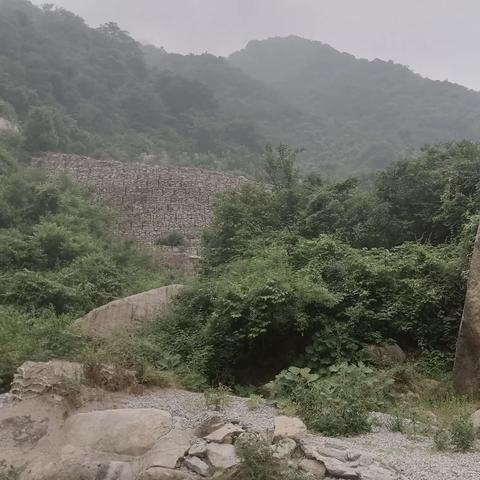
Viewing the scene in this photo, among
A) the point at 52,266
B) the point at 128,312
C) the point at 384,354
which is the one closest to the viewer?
the point at 384,354

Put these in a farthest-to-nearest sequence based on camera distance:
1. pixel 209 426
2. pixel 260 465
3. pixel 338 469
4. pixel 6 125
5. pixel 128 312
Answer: pixel 6 125, pixel 128 312, pixel 209 426, pixel 338 469, pixel 260 465

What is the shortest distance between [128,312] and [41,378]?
4.14 meters

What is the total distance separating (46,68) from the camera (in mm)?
42344

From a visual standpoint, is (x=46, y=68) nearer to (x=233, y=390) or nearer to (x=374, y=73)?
(x=233, y=390)

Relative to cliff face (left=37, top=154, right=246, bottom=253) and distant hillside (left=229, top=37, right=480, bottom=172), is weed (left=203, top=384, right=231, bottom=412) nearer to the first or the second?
cliff face (left=37, top=154, right=246, bottom=253)

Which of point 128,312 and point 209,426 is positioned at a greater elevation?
point 209,426

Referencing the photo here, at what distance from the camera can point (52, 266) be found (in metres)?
13.7

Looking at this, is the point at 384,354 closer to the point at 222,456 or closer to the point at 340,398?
the point at 340,398

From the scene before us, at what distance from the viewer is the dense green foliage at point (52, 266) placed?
24.4ft

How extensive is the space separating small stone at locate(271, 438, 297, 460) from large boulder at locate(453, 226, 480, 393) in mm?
3015

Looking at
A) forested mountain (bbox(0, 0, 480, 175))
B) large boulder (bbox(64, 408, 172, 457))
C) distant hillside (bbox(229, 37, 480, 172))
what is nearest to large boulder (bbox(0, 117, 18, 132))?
forested mountain (bbox(0, 0, 480, 175))

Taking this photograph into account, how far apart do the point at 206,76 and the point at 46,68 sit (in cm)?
2485

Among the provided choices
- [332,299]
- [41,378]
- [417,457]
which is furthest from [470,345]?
[41,378]

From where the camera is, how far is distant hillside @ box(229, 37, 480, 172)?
176 feet
